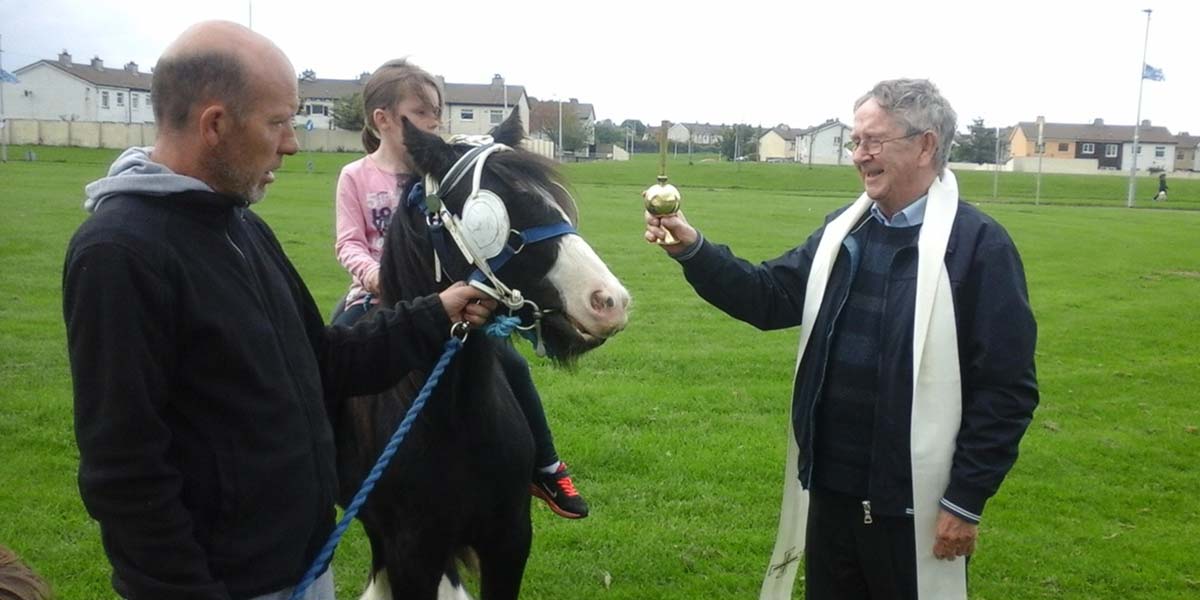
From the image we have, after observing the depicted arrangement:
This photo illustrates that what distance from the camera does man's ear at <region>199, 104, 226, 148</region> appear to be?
202cm

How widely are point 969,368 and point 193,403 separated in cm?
229

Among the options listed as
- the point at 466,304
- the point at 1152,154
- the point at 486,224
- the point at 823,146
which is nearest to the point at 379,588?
the point at 466,304

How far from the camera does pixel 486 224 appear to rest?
2992mm

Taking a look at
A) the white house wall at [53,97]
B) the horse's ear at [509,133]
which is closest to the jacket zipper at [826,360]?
the horse's ear at [509,133]

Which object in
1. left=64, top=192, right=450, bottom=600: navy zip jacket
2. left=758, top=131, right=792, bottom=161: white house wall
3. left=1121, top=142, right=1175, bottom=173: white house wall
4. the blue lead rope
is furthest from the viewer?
left=758, top=131, right=792, bottom=161: white house wall

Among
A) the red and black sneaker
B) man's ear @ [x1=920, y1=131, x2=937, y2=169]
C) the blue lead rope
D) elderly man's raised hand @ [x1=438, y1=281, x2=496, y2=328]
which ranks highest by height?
man's ear @ [x1=920, y1=131, x2=937, y2=169]

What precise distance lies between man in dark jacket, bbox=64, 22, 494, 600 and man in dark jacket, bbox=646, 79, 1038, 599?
5.27 feet

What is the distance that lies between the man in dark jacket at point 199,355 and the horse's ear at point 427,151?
3.16 feet

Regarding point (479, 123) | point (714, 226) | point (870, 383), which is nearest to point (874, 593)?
point (870, 383)

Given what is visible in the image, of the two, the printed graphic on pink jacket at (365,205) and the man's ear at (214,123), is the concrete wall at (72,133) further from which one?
the man's ear at (214,123)

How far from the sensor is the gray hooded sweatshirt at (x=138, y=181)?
6.45 feet

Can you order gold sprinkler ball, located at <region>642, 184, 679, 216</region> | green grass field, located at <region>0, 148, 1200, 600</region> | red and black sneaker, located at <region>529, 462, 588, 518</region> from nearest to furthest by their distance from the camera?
1. gold sprinkler ball, located at <region>642, 184, 679, 216</region>
2. red and black sneaker, located at <region>529, 462, 588, 518</region>
3. green grass field, located at <region>0, 148, 1200, 600</region>

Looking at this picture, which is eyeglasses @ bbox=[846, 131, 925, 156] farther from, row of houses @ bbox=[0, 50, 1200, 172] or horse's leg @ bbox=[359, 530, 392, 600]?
row of houses @ bbox=[0, 50, 1200, 172]

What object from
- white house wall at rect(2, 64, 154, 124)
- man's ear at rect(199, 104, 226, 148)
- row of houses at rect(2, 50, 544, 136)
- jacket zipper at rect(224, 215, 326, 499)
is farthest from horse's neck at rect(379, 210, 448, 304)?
white house wall at rect(2, 64, 154, 124)
